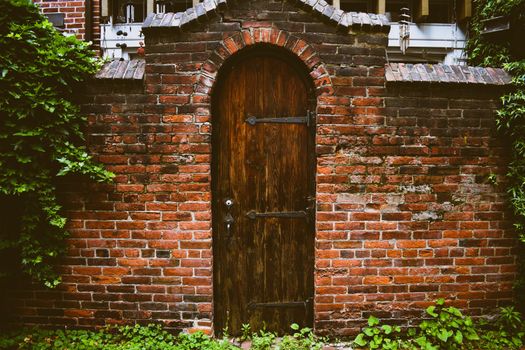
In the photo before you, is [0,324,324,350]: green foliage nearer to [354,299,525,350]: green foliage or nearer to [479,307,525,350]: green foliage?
[354,299,525,350]: green foliage

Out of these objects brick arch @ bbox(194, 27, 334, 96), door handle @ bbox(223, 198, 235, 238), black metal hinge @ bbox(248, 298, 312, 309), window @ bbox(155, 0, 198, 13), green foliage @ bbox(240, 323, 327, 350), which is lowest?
green foliage @ bbox(240, 323, 327, 350)

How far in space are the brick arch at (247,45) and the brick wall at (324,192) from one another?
11 mm

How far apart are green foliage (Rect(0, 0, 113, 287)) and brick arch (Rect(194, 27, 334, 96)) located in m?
0.99

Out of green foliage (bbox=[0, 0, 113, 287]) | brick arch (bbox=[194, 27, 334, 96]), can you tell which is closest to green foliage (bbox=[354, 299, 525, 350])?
brick arch (bbox=[194, 27, 334, 96])

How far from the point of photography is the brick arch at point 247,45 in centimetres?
292

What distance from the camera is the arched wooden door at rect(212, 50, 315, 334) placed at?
121 inches

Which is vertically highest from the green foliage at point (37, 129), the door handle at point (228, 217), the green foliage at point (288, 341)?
the green foliage at point (37, 129)

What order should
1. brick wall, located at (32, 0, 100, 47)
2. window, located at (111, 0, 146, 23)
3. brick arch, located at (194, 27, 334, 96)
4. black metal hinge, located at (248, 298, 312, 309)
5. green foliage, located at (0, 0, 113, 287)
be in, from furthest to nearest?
window, located at (111, 0, 146, 23)
brick wall, located at (32, 0, 100, 47)
black metal hinge, located at (248, 298, 312, 309)
brick arch, located at (194, 27, 334, 96)
green foliage, located at (0, 0, 113, 287)

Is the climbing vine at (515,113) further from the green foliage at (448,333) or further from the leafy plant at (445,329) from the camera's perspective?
the leafy plant at (445,329)

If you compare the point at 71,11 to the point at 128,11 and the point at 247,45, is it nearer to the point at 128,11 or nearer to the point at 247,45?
the point at 128,11

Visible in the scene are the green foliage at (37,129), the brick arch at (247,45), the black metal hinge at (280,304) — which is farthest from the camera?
the black metal hinge at (280,304)

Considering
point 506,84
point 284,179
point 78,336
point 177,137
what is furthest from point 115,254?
point 506,84

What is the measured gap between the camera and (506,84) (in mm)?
3043

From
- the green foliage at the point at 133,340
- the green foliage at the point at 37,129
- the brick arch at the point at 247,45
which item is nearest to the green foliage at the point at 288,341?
the green foliage at the point at 133,340
